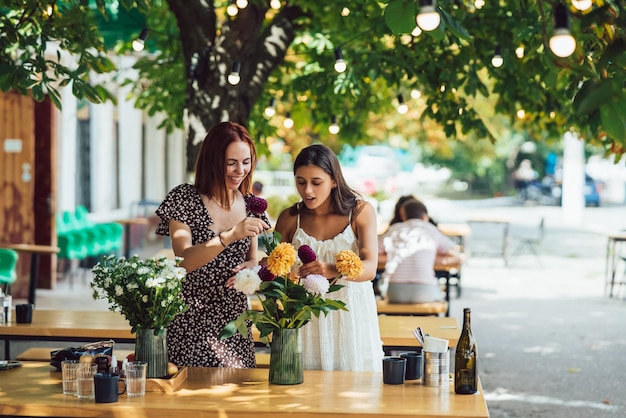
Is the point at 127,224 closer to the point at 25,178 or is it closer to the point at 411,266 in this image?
the point at 25,178

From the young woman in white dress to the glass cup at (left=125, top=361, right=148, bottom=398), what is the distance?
0.85 metres

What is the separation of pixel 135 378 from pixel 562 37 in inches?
82.3

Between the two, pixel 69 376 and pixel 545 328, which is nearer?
pixel 69 376

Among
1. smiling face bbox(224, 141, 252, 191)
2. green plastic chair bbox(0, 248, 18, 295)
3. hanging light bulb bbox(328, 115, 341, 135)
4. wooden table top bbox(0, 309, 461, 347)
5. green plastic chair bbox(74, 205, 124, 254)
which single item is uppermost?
hanging light bulb bbox(328, 115, 341, 135)

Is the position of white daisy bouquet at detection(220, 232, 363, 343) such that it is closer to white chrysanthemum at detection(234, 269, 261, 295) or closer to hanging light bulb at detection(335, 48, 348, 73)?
white chrysanthemum at detection(234, 269, 261, 295)

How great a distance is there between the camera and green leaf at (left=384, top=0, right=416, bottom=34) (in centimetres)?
360

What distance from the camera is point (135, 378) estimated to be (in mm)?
3789

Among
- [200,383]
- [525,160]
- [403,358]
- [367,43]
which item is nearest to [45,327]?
[200,383]

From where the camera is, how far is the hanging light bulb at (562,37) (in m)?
2.79

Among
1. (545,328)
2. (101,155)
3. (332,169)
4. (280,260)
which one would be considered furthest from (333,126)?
(101,155)

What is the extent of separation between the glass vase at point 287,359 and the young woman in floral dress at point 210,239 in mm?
335

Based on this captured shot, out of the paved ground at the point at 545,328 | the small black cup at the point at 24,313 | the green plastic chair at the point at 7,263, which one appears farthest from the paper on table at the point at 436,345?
the green plastic chair at the point at 7,263

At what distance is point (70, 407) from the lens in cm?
368

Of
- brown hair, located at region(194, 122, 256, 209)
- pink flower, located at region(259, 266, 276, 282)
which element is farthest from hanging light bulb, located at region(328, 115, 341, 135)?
pink flower, located at region(259, 266, 276, 282)
